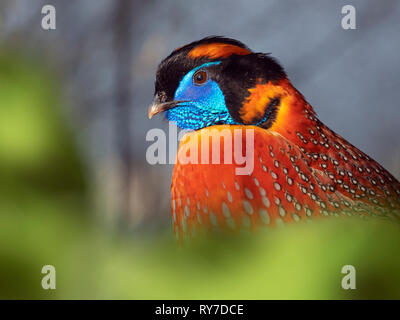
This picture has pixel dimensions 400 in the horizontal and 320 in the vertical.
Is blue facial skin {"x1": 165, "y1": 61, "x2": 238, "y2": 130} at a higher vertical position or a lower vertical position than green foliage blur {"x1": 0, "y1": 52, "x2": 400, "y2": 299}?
higher

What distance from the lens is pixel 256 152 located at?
108cm

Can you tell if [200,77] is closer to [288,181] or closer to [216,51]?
[216,51]

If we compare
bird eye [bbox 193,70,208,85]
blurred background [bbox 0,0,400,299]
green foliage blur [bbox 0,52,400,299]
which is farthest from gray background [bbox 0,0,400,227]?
green foliage blur [bbox 0,52,400,299]

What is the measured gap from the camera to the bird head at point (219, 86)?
1089 millimetres

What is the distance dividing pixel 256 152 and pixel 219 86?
197 millimetres

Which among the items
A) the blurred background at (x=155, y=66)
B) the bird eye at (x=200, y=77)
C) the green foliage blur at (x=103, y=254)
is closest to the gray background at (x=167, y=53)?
the blurred background at (x=155, y=66)

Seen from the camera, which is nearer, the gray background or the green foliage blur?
the green foliage blur

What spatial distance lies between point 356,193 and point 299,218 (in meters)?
0.18

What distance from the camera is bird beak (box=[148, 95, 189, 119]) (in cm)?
113

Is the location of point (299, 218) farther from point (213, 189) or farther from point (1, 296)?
point (1, 296)

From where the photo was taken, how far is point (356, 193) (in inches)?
42.0

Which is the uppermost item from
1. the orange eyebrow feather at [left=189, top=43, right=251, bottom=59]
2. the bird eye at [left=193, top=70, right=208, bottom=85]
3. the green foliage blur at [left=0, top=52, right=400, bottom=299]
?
the orange eyebrow feather at [left=189, top=43, right=251, bottom=59]

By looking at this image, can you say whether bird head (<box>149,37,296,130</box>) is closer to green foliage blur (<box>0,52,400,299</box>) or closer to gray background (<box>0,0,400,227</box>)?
gray background (<box>0,0,400,227</box>)

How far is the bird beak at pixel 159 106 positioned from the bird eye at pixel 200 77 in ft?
0.23
